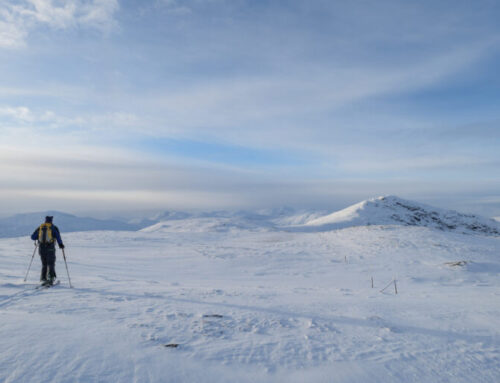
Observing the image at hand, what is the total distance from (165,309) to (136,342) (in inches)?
76.1

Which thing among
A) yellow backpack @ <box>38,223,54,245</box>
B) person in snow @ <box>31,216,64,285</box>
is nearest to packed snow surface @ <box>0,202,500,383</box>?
person in snow @ <box>31,216,64,285</box>

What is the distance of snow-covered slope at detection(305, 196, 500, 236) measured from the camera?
181 feet

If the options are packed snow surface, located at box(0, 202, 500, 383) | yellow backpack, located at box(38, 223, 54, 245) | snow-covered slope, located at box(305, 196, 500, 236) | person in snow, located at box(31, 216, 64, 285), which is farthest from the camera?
snow-covered slope, located at box(305, 196, 500, 236)

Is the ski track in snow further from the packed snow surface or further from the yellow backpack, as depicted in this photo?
the yellow backpack

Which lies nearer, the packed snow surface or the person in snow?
the packed snow surface

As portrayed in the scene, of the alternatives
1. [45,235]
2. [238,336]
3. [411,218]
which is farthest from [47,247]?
[411,218]

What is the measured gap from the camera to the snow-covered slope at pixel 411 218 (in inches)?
2175

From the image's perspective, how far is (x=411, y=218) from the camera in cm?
5884

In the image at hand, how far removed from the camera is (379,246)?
23.6 meters

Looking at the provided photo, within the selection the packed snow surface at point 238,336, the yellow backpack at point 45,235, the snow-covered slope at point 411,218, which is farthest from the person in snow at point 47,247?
the snow-covered slope at point 411,218

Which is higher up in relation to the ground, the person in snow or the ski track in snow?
the person in snow

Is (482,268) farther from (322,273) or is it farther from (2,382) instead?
(2,382)

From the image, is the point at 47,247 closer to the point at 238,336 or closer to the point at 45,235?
the point at 45,235

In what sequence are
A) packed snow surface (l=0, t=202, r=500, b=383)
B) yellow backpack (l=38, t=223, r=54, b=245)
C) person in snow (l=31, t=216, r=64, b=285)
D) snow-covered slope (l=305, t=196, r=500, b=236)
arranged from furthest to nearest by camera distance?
snow-covered slope (l=305, t=196, r=500, b=236)
yellow backpack (l=38, t=223, r=54, b=245)
person in snow (l=31, t=216, r=64, b=285)
packed snow surface (l=0, t=202, r=500, b=383)
